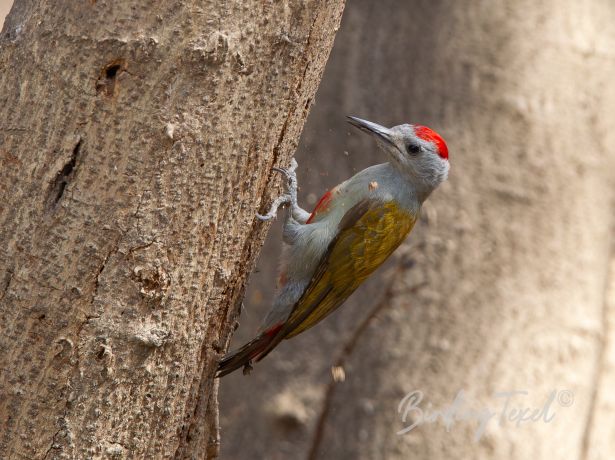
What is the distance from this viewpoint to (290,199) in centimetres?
326

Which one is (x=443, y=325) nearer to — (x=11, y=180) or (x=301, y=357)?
(x=301, y=357)

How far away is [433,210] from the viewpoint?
4.28 meters

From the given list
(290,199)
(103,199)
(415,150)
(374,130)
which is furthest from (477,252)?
(103,199)

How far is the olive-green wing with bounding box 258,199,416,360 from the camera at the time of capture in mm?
3262

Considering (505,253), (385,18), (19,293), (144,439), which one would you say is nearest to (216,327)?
(144,439)

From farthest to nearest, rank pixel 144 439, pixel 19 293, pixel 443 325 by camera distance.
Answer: pixel 443 325 → pixel 144 439 → pixel 19 293

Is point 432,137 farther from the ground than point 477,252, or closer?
farther from the ground

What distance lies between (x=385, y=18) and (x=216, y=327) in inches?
97.8

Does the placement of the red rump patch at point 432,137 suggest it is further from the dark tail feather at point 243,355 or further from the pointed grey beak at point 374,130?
the dark tail feather at point 243,355

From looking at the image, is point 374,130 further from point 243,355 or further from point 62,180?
point 62,180

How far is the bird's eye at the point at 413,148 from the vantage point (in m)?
3.66

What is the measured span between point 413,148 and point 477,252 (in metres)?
0.82

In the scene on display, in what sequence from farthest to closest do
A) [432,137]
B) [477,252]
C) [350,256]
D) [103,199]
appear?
1. [477,252]
2. [432,137]
3. [350,256]
4. [103,199]

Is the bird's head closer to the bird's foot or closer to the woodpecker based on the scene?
the woodpecker
